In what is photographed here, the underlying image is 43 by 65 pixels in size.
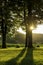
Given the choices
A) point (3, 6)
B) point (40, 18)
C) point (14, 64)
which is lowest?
point (14, 64)

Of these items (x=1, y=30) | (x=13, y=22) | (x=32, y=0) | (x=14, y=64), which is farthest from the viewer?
(x=1, y=30)

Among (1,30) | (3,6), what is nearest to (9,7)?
(3,6)

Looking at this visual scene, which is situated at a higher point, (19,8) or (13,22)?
(19,8)

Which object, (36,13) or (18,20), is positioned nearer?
(36,13)

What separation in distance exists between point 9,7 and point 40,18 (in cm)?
473

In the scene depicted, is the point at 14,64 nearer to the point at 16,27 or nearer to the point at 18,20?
the point at 18,20

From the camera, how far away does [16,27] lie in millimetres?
41750

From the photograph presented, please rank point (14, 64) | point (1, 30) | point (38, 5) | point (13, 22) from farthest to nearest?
point (1, 30), point (13, 22), point (38, 5), point (14, 64)

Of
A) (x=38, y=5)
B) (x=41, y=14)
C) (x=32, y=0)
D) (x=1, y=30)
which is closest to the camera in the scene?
(x=32, y=0)

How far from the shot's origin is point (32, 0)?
957 inches

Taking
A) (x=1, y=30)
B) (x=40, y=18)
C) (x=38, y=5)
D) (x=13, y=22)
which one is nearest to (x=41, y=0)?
(x=38, y=5)

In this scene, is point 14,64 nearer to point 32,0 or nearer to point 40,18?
point 32,0

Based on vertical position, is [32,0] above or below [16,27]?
above

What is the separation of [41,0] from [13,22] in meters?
11.6
